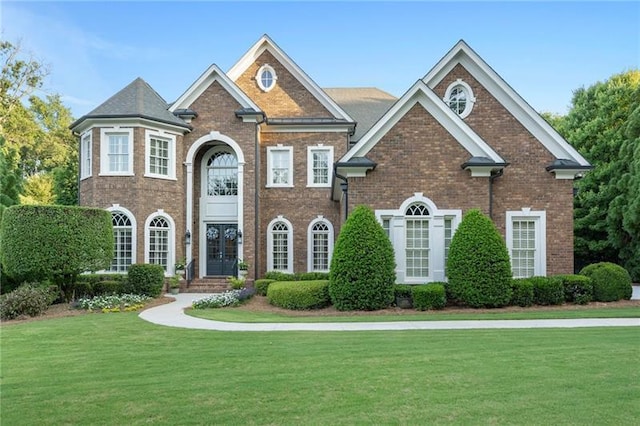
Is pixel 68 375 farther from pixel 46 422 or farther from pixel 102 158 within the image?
pixel 102 158

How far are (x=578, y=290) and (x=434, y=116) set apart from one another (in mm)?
6979

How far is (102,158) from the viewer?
61.2 ft

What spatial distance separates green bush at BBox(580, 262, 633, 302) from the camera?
46.0ft

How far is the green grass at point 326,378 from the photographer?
4.94 m

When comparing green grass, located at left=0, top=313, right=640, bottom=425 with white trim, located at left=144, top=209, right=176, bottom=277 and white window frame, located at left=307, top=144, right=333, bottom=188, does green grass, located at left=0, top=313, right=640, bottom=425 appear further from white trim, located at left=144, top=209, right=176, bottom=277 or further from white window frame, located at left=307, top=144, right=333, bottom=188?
white window frame, located at left=307, top=144, right=333, bottom=188

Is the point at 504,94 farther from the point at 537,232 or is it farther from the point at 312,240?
the point at 312,240

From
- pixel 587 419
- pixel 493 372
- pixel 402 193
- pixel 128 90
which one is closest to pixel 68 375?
pixel 493 372

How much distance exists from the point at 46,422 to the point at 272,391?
247cm

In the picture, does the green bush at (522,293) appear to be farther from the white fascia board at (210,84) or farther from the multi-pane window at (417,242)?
the white fascia board at (210,84)

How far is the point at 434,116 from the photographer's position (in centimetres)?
1442

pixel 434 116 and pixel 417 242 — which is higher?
pixel 434 116

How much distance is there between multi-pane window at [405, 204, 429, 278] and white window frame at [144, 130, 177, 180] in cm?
1076

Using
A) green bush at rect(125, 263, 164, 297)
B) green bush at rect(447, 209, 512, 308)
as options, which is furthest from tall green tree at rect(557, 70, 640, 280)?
green bush at rect(125, 263, 164, 297)

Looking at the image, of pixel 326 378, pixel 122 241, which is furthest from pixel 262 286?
pixel 326 378
